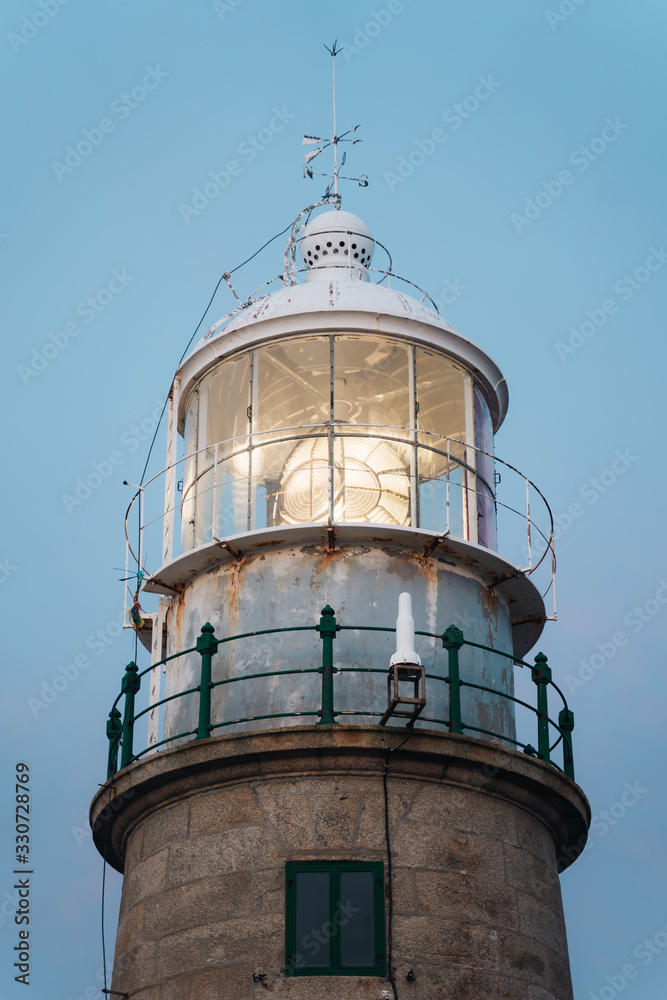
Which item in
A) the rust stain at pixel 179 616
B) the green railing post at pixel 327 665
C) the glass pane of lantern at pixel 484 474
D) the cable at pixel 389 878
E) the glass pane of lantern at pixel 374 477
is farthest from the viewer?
the glass pane of lantern at pixel 484 474

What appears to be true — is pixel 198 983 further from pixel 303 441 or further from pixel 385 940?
pixel 303 441

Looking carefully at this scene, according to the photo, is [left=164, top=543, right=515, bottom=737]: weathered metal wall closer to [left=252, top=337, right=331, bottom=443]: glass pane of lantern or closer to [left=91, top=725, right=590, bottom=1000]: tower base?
[left=91, top=725, right=590, bottom=1000]: tower base

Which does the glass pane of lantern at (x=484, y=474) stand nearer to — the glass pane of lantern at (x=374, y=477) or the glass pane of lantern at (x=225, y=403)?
the glass pane of lantern at (x=374, y=477)

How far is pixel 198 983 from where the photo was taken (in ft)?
52.7

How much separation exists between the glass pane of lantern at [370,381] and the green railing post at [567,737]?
14.0ft

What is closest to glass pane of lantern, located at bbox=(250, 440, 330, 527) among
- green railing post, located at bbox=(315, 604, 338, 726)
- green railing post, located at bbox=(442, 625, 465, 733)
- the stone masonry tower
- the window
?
the stone masonry tower

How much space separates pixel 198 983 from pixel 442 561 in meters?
5.81

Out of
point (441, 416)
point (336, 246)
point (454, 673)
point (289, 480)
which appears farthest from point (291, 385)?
point (454, 673)

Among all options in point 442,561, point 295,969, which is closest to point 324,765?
point 295,969

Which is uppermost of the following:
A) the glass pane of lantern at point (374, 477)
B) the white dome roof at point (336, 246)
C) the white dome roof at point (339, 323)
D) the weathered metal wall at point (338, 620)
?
the white dome roof at point (336, 246)

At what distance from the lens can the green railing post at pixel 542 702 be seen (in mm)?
17812

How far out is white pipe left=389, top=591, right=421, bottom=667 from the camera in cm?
1602

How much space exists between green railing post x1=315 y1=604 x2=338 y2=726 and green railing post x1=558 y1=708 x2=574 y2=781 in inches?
128

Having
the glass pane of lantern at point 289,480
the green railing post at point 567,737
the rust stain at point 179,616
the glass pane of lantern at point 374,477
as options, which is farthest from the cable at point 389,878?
the rust stain at point 179,616
